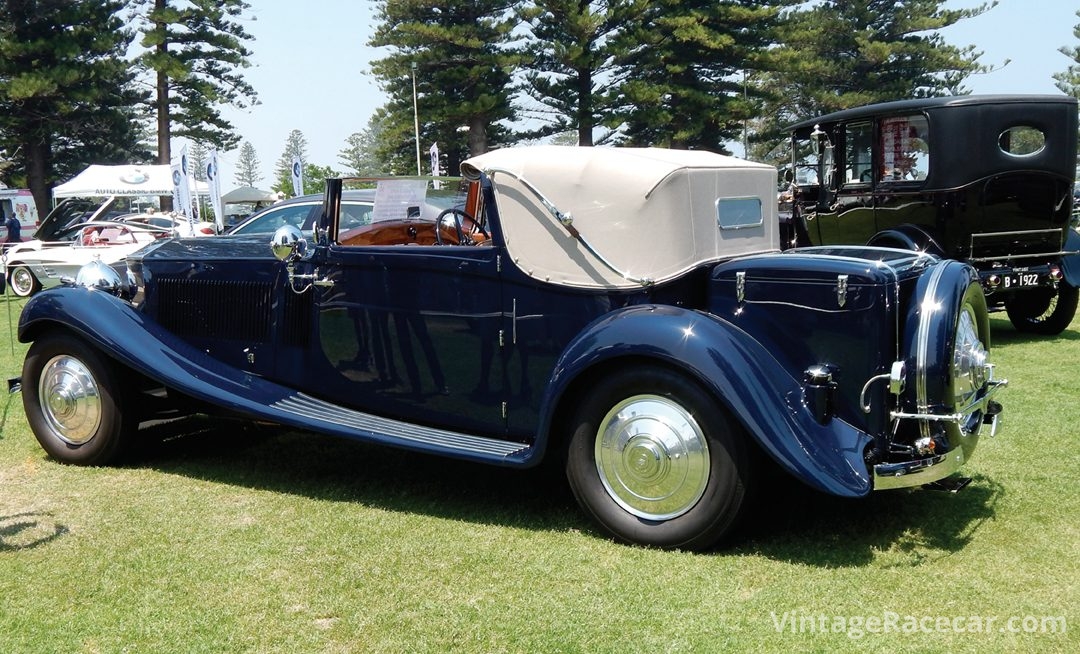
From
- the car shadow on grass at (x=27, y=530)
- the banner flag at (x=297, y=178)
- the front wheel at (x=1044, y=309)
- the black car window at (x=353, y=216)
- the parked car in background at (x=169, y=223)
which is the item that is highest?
the banner flag at (x=297, y=178)

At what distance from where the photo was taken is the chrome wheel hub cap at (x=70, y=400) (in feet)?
17.7

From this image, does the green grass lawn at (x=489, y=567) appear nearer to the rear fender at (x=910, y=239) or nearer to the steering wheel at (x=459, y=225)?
the steering wheel at (x=459, y=225)

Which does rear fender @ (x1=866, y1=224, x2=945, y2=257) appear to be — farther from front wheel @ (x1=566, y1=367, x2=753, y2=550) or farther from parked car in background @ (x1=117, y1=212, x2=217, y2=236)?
parked car in background @ (x1=117, y1=212, x2=217, y2=236)

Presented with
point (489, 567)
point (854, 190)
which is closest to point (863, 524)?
point (489, 567)

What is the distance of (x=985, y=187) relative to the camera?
8.91m

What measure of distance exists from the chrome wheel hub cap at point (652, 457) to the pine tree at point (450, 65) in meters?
29.5

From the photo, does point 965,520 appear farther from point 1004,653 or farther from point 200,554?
point 200,554

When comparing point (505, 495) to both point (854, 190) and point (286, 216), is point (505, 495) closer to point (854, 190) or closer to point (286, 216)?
point (854, 190)

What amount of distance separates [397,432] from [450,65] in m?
30.4

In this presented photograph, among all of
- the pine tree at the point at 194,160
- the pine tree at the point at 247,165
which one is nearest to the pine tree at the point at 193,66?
the pine tree at the point at 194,160

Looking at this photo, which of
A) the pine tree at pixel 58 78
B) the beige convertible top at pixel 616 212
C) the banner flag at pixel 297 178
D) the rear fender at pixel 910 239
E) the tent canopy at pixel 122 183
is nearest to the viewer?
the beige convertible top at pixel 616 212

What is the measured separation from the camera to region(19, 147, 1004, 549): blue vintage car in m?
3.83

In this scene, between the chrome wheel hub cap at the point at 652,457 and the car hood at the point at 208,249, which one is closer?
the chrome wheel hub cap at the point at 652,457

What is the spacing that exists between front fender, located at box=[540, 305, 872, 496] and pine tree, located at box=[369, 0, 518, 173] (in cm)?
2937
